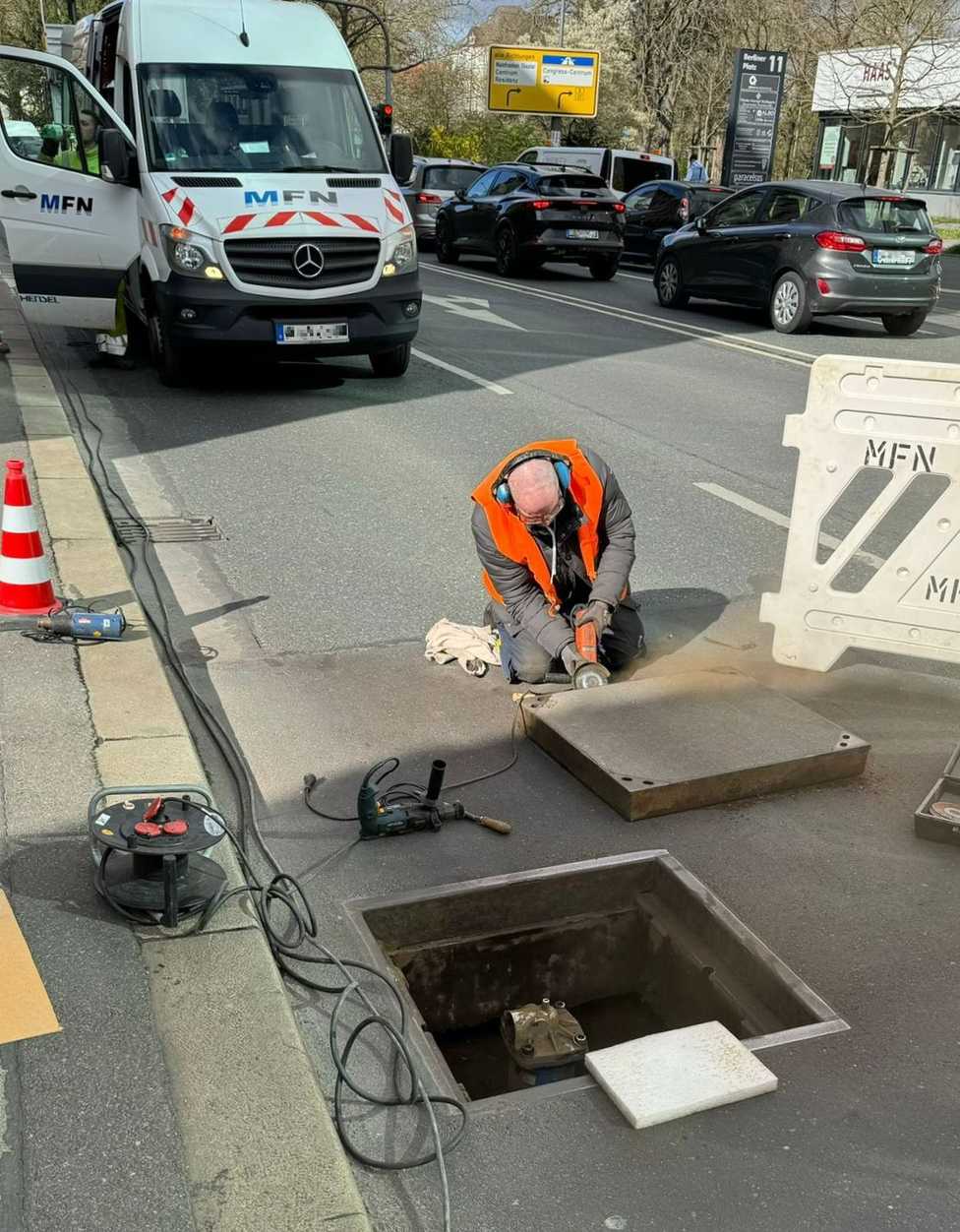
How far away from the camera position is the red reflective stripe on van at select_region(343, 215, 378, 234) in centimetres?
1013

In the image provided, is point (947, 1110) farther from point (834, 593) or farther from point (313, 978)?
A: point (834, 593)

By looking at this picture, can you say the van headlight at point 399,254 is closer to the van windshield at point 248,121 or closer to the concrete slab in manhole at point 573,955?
the van windshield at point 248,121

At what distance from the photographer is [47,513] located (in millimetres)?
6656

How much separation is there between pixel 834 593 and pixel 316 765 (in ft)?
7.33

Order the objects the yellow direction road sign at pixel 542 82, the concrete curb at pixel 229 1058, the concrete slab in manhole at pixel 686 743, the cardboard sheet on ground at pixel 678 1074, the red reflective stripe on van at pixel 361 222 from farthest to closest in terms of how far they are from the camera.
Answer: the yellow direction road sign at pixel 542 82 → the red reflective stripe on van at pixel 361 222 → the concrete slab in manhole at pixel 686 743 → the cardboard sheet on ground at pixel 678 1074 → the concrete curb at pixel 229 1058

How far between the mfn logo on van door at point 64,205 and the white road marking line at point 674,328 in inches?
277

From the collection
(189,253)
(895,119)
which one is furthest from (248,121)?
(895,119)

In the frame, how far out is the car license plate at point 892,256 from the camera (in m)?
14.5

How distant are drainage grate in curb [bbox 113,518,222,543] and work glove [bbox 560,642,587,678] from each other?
2692mm

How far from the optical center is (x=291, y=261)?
9.95 meters

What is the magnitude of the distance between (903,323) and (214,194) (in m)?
9.04

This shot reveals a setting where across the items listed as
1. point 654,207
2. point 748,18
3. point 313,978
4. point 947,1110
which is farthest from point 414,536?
point 748,18

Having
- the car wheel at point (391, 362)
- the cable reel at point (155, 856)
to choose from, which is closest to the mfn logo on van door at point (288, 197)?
the car wheel at point (391, 362)

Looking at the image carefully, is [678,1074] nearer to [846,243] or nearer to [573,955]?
[573,955]
